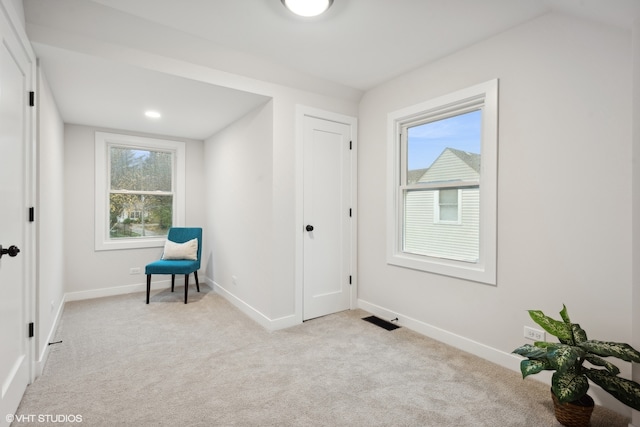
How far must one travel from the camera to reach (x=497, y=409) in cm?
185

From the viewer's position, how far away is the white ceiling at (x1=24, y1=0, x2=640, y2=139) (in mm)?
2066

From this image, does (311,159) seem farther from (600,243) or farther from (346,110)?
(600,243)

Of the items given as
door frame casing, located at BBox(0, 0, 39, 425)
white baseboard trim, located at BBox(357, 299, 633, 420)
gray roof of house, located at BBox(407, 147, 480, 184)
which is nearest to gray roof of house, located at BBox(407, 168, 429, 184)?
gray roof of house, located at BBox(407, 147, 480, 184)

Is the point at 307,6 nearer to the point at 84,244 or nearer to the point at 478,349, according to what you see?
the point at 478,349

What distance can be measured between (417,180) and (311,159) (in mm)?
1085

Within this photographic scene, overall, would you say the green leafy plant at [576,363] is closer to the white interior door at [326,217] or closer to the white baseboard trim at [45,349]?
the white interior door at [326,217]

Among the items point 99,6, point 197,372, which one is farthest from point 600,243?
point 99,6

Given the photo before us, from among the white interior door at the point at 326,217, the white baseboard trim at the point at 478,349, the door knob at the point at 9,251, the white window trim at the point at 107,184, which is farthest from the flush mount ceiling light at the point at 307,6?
the white window trim at the point at 107,184

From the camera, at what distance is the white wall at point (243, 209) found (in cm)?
317

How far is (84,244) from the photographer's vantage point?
4.12 meters

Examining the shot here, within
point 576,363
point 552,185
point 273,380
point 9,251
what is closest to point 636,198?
point 552,185

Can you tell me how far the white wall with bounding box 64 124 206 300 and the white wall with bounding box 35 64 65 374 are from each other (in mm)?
771

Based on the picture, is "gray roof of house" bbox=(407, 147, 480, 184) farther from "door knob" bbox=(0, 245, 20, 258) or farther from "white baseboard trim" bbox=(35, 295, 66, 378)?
"white baseboard trim" bbox=(35, 295, 66, 378)

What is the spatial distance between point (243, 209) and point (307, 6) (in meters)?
2.24
